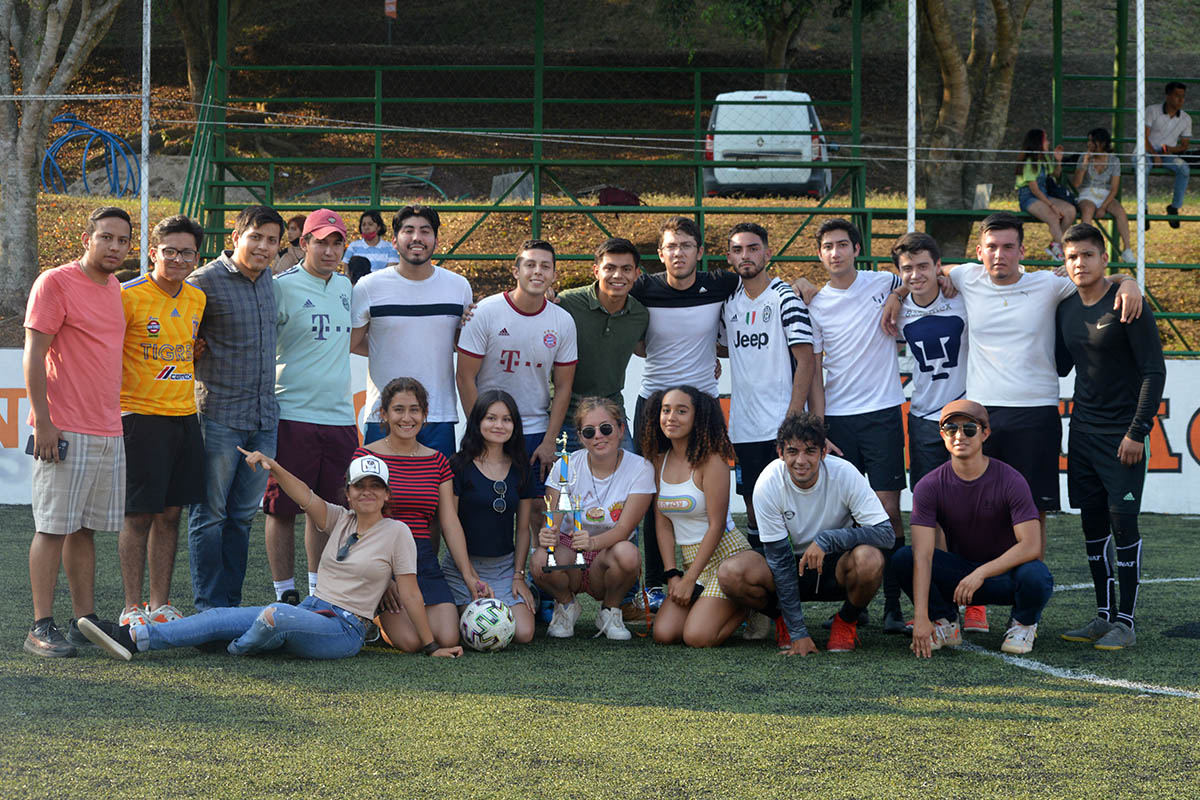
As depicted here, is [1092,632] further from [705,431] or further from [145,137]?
[145,137]

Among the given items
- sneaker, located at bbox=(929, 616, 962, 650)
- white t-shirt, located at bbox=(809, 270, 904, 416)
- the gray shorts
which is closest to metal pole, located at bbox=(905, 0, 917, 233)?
white t-shirt, located at bbox=(809, 270, 904, 416)

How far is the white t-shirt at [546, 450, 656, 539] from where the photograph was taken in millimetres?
5926

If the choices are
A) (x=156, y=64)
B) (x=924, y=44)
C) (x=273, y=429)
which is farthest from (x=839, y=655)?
(x=156, y=64)

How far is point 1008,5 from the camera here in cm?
1511

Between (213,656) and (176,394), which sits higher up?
(176,394)

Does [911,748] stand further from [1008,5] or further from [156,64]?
[156,64]

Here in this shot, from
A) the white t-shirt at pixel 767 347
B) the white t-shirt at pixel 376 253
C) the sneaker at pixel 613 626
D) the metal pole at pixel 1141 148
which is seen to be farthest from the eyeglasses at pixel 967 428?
the white t-shirt at pixel 376 253

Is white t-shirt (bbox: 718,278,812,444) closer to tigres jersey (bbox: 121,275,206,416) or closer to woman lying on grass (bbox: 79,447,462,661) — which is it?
woman lying on grass (bbox: 79,447,462,661)

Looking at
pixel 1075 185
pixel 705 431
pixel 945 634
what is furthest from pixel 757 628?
pixel 1075 185

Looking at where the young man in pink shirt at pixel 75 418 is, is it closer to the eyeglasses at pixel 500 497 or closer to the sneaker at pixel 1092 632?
the eyeglasses at pixel 500 497

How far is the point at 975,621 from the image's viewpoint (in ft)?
20.1

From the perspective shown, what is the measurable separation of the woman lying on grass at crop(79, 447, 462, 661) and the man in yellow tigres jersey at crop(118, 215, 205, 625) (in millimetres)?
368

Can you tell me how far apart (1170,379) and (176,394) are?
798 cm

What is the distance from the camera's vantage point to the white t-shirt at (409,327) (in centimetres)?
632
